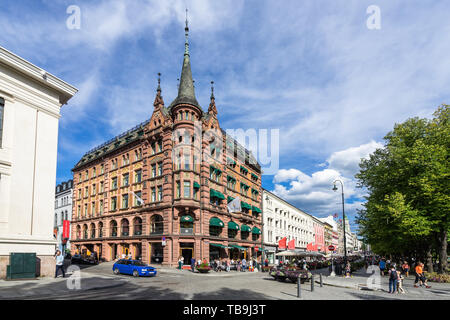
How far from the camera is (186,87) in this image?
39.7 metres

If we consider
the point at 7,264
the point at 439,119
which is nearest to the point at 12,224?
the point at 7,264

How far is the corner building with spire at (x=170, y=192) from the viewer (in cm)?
3628

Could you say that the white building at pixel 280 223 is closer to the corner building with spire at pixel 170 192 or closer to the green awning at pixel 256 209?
the green awning at pixel 256 209

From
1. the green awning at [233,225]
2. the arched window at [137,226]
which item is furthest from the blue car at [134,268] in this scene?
the green awning at [233,225]

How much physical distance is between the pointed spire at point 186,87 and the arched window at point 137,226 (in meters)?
15.5

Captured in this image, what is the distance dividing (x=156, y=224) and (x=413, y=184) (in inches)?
1080

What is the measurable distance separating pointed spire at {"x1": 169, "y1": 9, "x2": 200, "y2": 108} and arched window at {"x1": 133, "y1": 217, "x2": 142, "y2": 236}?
15.5 metres

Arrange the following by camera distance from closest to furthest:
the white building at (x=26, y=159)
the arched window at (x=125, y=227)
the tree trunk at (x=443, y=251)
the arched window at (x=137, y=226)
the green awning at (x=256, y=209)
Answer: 1. the white building at (x=26, y=159)
2. the tree trunk at (x=443, y=251)
3. the arched window at (x=137, y=226)
4. the arched window at (x=125, y=227)
5. the green awning at (x=256, y=209)

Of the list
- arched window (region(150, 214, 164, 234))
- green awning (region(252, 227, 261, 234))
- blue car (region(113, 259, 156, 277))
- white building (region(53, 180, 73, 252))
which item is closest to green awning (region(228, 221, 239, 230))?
green awning (region(252, 227, 261, 234))

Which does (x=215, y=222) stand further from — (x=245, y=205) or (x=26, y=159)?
(x=26, y=159)

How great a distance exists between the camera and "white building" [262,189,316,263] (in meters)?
60.1

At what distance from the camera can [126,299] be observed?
1299 centimetres

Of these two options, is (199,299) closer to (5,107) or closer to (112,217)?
(5,107)
